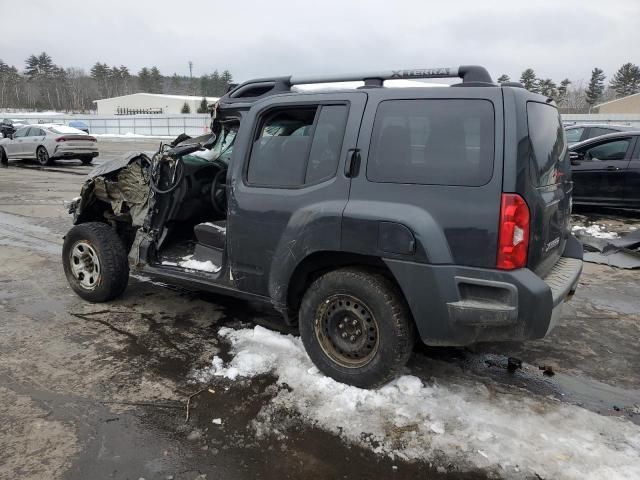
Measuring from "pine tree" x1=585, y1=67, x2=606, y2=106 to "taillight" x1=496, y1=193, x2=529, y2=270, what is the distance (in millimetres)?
83836

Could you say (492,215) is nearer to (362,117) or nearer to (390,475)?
(362,117)

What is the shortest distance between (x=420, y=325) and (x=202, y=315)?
242 cm

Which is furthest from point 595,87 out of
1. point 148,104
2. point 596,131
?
point 596,131

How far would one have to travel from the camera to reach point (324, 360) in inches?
136

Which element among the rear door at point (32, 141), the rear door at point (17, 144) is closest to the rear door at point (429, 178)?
the rear door at point (32, 141)

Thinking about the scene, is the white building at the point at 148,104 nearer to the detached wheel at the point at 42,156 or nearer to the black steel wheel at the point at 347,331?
the detached wheel at the point at 42,156

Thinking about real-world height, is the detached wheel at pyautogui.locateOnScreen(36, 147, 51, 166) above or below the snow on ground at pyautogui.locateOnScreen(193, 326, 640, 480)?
above

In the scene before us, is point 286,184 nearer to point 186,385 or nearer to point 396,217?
point 396,217

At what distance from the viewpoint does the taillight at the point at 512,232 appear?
8.96ft

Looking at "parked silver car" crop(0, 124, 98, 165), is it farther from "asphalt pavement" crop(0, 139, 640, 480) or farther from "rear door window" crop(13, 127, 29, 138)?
"asphalt pavement" crop(0, 139, 640, 480)

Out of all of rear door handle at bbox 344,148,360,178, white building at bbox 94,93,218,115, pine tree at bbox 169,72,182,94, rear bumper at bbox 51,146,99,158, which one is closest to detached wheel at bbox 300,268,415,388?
rear door handle at bbox 344,148,360,178

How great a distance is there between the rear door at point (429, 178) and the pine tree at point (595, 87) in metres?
83.7

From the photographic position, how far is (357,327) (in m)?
3.33

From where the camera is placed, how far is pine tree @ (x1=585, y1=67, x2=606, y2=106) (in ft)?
247
